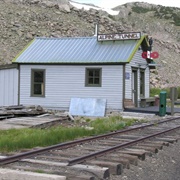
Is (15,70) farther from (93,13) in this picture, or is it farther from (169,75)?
(93,13)

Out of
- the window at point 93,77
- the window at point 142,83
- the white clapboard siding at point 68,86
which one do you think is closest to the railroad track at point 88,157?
the white clapboard siding at point 68,86

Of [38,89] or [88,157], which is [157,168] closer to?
[88,157]

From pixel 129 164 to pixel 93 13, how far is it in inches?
2221

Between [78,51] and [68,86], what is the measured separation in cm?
210

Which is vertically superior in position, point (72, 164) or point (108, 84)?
point (108, 84)

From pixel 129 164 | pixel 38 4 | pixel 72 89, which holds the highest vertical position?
pixel 38 4

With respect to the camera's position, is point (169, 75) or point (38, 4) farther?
point (38, 4)

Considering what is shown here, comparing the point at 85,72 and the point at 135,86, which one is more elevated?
the point at 85,72

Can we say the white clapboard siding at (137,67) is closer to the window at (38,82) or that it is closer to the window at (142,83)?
the window at (142,83)

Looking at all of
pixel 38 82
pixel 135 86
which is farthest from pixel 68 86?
pixel 135 86

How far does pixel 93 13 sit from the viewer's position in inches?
2520

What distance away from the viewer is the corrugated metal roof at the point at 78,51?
76.6 ft

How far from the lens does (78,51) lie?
24594mm

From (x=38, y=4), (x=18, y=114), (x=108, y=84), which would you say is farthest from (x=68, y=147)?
(x=38, y=4)
